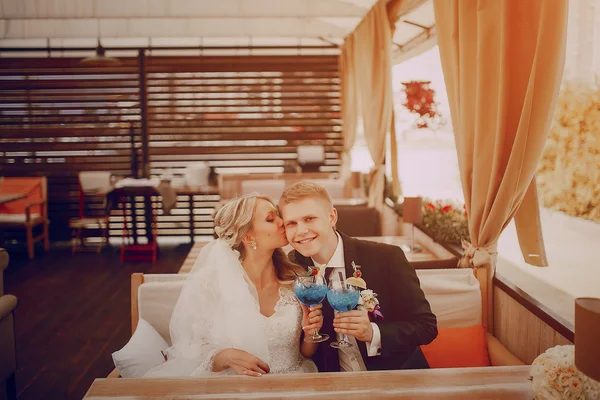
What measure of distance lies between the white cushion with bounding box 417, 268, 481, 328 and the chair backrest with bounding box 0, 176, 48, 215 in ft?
22.6

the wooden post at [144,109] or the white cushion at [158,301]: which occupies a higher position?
the wooden post at [144,109]

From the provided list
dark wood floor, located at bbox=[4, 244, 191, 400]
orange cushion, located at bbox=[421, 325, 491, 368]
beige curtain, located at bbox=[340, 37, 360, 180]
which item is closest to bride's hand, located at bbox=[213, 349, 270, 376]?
orange cushion, located at bbox=[421, 325, 491, 368]

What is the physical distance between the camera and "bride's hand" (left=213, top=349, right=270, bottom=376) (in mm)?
2170

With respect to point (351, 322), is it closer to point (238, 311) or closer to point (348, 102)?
point (238, 311)

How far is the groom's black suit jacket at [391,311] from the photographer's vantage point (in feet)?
7.34

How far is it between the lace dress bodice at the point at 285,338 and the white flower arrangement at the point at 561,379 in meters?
1.13

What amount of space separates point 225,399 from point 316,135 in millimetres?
7605

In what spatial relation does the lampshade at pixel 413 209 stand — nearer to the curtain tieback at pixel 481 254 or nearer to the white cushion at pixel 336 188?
the curtain tieback at pixel 481 254

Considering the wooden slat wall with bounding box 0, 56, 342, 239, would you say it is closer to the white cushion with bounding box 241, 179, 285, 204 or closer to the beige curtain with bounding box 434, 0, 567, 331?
the white cushion with bounding box 241, 179, 285, 204

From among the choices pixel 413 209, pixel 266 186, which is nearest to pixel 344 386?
pixel 413 209

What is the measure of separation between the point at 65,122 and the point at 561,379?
8820 millimetres

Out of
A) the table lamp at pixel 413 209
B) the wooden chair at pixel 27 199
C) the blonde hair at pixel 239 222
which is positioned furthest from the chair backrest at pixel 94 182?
the blonde hair at pixel 239 222

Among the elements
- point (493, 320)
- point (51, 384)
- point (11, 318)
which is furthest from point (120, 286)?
point (493, 320)

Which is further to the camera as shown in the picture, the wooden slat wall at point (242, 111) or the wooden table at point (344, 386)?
the wooden slat wall at point (242, 111)
